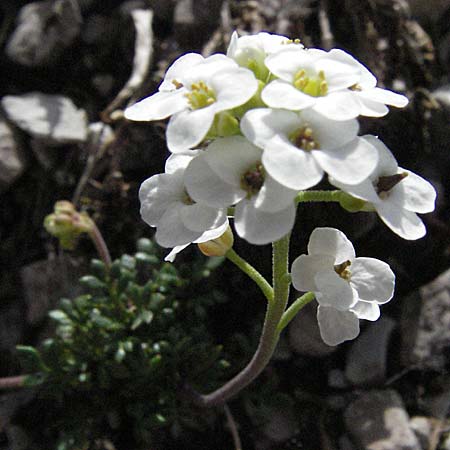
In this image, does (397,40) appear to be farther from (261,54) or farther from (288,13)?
(261,54)

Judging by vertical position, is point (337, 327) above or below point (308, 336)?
above

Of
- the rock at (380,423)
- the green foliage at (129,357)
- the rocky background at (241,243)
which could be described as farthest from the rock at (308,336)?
the green foliage at (129,357)

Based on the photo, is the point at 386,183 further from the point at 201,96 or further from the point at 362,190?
the point at 201,96

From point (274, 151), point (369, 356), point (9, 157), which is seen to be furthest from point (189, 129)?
point (9, 157)

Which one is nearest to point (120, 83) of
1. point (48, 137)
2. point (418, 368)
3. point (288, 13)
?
point (48, 137)

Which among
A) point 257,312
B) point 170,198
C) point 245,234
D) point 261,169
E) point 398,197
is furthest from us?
point 257,312

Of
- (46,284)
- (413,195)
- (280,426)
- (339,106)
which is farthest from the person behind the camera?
(46,284)
